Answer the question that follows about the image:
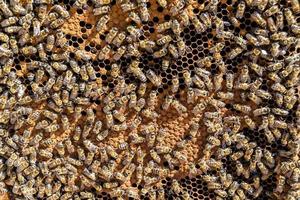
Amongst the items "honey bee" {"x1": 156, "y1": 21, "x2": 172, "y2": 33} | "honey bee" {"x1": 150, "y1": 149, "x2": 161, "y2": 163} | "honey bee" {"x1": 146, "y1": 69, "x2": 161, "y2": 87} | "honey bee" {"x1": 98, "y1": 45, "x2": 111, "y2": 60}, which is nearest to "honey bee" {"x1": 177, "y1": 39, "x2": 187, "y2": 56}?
"honey bee" {"x1": 156, "y1": 21, "x2": 172, "y2": 33}

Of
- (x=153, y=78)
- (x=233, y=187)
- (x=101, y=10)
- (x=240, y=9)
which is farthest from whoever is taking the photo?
(x=233, y=187)

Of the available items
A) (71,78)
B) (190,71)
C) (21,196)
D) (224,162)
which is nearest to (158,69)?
(190,71)

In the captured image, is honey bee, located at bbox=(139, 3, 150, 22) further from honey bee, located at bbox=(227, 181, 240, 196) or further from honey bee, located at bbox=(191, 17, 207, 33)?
honey bee, located at bbox=(227, 181, 240, 196)

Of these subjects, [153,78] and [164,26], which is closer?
[164,26]

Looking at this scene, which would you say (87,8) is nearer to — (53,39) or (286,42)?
(53,39)

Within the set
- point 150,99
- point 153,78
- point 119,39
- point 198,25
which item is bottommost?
point 150,99

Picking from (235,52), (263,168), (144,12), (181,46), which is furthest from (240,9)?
(263,168)

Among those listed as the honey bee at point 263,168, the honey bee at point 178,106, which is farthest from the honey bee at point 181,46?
the honey bee at point 263,168

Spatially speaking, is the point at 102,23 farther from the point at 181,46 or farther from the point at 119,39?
the point at 181,46

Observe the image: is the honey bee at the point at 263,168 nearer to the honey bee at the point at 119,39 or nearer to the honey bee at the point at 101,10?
the honey bee at the point at 119,39
